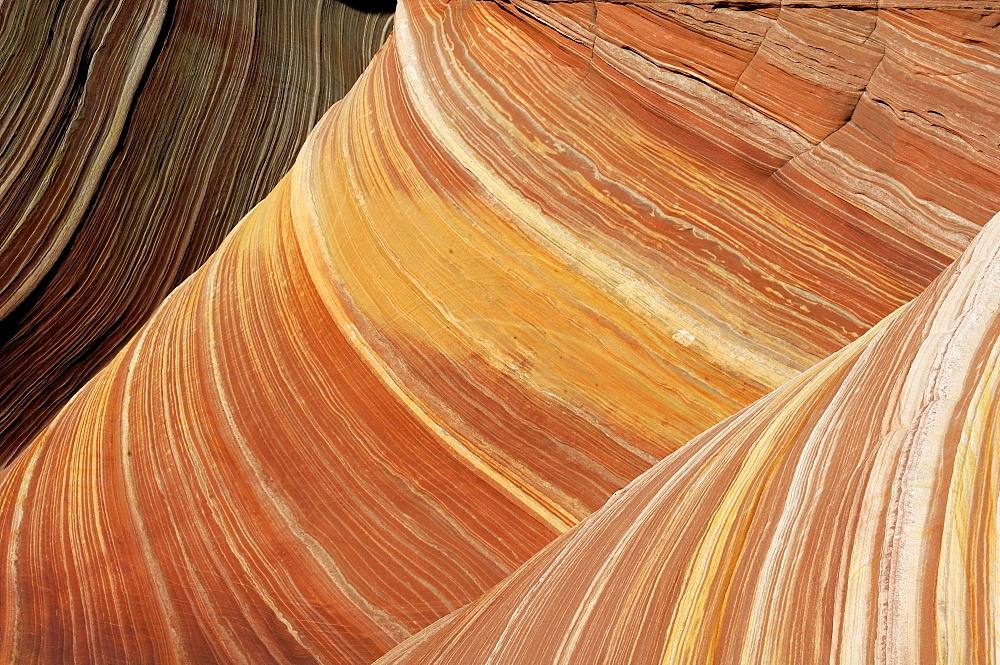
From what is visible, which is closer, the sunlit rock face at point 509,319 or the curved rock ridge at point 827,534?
the curved rock ridge at point 827,534

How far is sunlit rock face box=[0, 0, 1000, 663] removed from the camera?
53.5 inches

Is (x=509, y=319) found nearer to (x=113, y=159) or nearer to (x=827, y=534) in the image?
(x=827, y=534)

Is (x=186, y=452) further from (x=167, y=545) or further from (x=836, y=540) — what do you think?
(x=836, y=540)

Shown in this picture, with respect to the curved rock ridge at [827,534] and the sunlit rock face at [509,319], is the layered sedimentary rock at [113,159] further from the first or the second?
the curved rock ridge at [827,534]

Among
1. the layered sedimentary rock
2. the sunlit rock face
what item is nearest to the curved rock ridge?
the sunlit rock face

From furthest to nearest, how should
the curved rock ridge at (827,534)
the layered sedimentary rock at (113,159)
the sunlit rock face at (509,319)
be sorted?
the layered sedimentary rock at (113,159), the sunlit rock face at (509,319), the curved rock ridge at (827,534)

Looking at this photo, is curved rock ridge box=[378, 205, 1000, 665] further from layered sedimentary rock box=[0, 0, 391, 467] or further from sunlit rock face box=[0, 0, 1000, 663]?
layered sedimentary rock box=[0, 0, 391, 467]

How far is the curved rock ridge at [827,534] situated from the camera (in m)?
0.70

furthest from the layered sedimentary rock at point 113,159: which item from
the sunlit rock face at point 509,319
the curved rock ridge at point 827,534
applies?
the curved rock ridge at point 827,534

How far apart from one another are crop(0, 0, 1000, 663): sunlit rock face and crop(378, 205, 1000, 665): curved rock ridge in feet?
0.09

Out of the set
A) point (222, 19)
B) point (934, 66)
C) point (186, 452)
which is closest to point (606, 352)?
point (934, 66)

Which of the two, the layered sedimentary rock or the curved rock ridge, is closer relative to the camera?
the curved rock ridge

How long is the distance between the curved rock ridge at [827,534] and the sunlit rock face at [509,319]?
0.03m

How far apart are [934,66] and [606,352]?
0.73 meters
